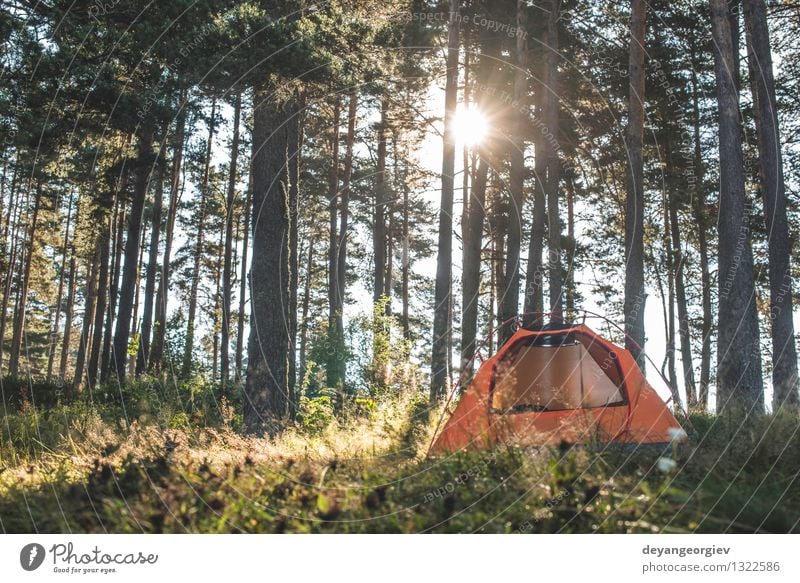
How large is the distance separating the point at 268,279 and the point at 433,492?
6.69 meters

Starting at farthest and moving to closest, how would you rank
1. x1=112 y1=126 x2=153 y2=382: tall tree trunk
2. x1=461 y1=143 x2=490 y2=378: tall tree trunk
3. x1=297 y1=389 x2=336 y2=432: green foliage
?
x1=112 y1=126 x2=153 y2=382: tall tree trunk, x1=461 y1=143 x2=490 y2=378: tall tree trunk, x1=297 y1=389 x2=336 y2=432: green foliage

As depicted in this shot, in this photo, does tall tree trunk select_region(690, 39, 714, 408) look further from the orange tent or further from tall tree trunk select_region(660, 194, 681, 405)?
the orange tent

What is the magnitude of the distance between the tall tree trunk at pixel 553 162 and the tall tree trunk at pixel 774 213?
554cm

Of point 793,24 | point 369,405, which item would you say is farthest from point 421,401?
point 793,24

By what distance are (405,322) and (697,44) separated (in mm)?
17560

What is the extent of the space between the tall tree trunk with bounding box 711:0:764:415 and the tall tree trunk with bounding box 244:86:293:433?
7.33 m

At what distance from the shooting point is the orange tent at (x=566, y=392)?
318 inches

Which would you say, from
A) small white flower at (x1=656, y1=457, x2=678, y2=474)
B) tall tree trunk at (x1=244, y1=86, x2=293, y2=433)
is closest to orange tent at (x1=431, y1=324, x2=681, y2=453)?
small white flower at (x1=656, y1=457, x2=678, y2=474)

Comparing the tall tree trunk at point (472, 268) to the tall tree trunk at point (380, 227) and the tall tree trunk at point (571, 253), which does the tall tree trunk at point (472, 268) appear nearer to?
the tall tree trunk at point (571, 253)

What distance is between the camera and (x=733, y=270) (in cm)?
1201

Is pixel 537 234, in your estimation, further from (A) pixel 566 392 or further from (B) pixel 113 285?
(B) pixel 113 285

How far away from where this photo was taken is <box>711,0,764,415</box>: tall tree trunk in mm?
11844

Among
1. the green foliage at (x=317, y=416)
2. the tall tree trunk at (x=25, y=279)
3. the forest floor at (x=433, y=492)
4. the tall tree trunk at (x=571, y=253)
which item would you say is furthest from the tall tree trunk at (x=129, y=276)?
the forest floor at (x=433, y=492)
